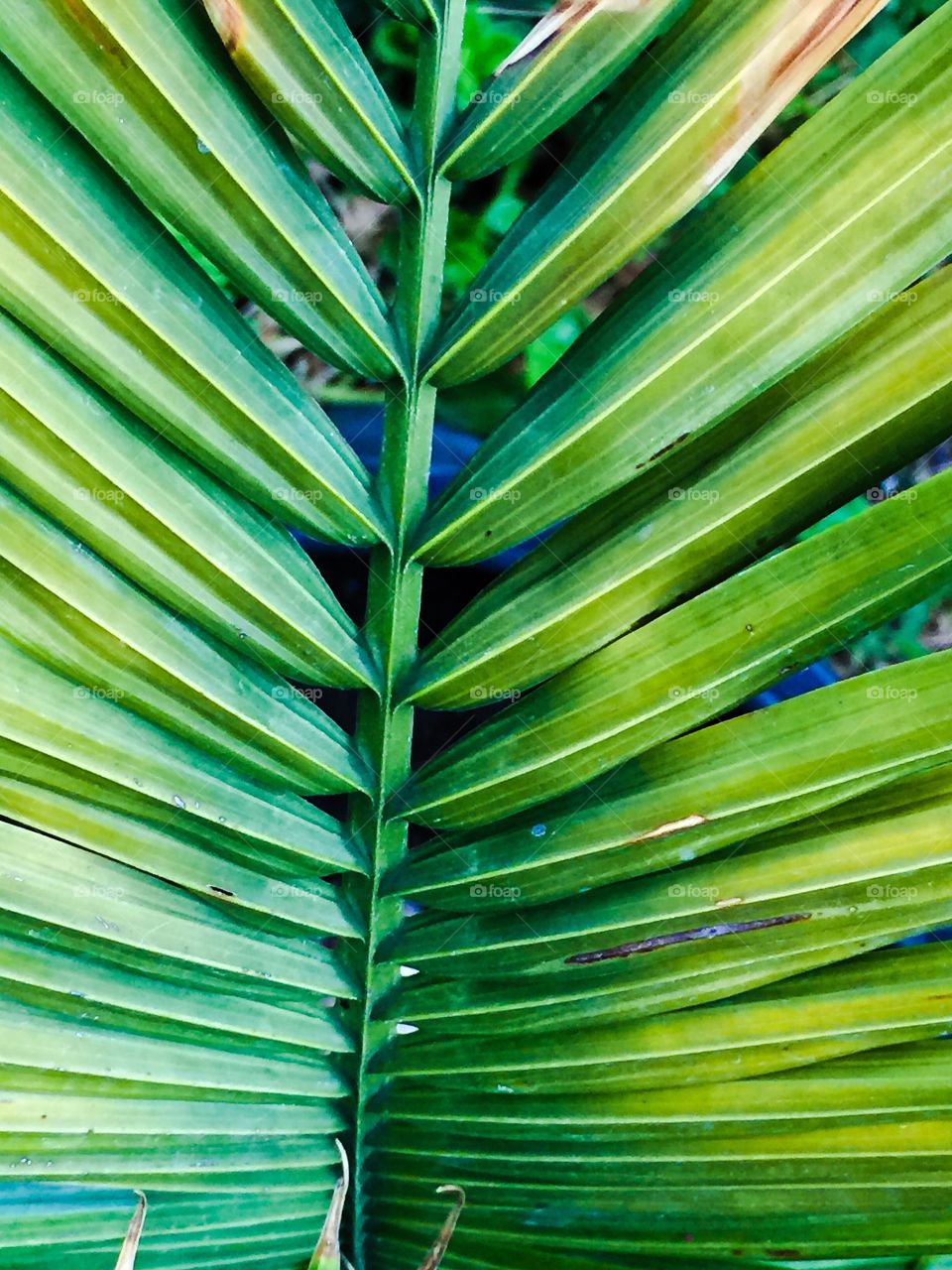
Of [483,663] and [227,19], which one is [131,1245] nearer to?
[483,663]

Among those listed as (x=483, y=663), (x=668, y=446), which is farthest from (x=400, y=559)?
(x=668, y=446)

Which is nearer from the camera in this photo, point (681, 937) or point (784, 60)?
point (784, 60)

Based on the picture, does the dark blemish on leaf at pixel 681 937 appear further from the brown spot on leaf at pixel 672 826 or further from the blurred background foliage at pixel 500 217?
the blurred background foliage at pixel 500 217

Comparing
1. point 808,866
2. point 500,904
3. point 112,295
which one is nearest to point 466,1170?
point 500,904

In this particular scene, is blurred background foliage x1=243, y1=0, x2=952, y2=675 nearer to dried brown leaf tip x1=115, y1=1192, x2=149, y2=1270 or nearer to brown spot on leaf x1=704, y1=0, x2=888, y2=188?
brown spot on leaf x1=704, y1=0, x2=888, y2=188

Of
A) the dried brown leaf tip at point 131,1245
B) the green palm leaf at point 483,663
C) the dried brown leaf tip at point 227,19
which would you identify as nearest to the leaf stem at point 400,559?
the green palm leaf at point 483,663
